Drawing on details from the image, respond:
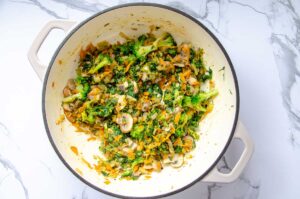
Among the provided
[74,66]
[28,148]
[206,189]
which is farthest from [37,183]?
[206,189]

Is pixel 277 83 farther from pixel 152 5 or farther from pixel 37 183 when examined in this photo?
pixel 37 183

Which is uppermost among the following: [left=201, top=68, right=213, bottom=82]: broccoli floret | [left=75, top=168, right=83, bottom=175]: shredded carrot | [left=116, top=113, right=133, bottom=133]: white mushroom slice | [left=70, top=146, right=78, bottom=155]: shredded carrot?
[left=201, top=68, right=213, bottom=82]: broccoli floret

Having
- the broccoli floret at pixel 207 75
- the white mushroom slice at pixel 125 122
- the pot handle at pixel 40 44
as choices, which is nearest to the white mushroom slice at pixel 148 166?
the white mushroom slice at pixel 125 122

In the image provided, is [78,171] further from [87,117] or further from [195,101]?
[195,101]

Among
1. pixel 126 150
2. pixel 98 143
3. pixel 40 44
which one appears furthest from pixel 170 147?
pixel 40 44

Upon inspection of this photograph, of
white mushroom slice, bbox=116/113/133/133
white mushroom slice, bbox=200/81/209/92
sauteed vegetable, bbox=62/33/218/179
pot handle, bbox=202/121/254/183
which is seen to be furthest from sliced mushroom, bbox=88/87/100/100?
pot handle, bbox=202/121/254/183

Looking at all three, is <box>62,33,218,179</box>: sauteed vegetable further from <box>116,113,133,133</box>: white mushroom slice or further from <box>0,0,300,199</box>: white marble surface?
<box>0,0,300,199</box>: white marble surface

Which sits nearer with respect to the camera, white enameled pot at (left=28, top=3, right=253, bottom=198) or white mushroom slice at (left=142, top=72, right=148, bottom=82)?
white enameled pot at (left=28, top=3, right=253, bottom=198)
